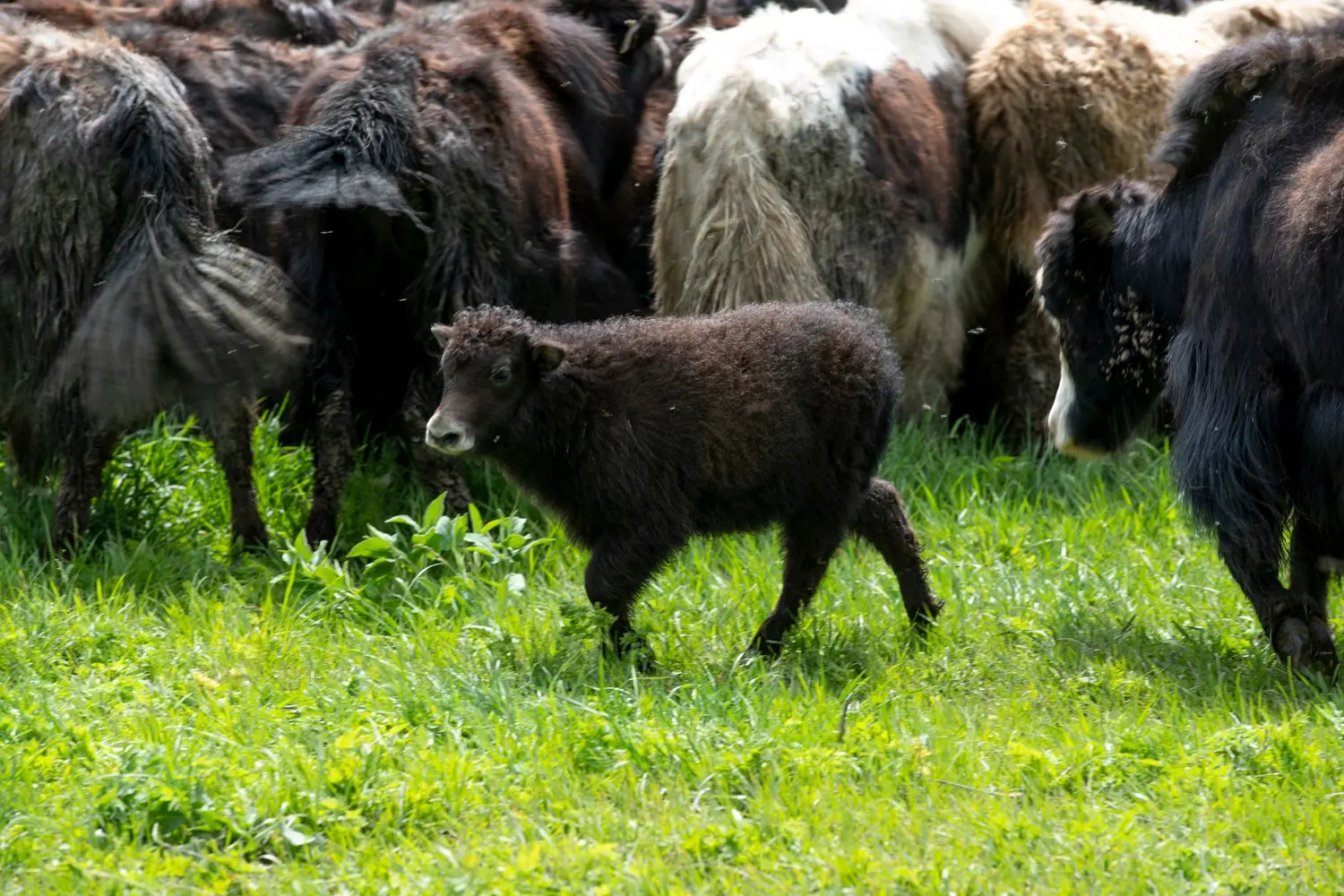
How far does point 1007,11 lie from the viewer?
7953 millimetres

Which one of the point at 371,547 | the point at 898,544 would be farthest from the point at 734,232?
the point at 371,547

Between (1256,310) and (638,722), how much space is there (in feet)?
6.87

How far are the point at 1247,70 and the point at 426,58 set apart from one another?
3.12 m

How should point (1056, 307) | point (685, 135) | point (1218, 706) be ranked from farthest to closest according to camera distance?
point (685, 135) → point (1056, 307) → point (1218, 706)

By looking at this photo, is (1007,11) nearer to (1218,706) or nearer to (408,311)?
(408,311)

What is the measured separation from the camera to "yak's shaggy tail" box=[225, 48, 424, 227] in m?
6.06

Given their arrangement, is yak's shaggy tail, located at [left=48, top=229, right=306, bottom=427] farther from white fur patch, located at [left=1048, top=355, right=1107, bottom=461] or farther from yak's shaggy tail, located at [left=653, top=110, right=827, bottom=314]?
white fur patch, located at [left=1048, top=355, right=1107, bottom=461]

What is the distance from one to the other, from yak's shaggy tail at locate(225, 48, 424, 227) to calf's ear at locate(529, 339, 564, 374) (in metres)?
1.37

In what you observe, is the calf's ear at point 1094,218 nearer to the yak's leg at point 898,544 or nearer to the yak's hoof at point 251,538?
the yak's leg at point 898,544

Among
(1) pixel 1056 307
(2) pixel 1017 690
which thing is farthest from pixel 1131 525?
(2) pixel 1017 690

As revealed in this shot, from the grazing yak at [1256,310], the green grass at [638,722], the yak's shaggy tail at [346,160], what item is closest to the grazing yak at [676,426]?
the green grass at [638,722]

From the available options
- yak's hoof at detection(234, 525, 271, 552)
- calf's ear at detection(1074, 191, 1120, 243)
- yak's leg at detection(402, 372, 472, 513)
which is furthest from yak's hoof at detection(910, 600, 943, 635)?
yak's hoof at detection(234, 525, 271, 552)

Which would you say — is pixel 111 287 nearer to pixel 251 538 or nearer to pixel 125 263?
pixel 125 263

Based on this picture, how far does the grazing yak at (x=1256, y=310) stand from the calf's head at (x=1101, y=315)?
0.4 inches
